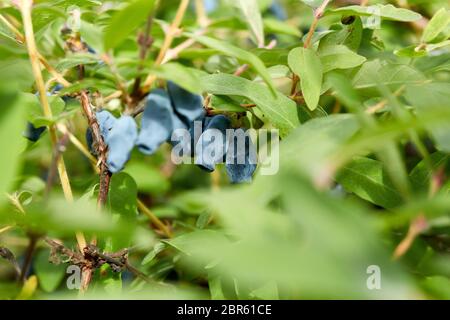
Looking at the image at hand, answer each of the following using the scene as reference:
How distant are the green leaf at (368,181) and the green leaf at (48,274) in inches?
25.6

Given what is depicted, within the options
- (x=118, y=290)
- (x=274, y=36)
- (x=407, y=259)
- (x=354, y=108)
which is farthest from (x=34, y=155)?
(x=354, y=108)

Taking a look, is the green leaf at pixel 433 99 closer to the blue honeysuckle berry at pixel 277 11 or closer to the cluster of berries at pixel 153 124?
the cluster of berries at pixel 153 124

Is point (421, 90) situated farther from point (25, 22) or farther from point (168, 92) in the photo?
point (25, 22)

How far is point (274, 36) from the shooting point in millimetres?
1812

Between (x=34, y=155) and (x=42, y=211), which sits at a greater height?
(x=34, y=155)

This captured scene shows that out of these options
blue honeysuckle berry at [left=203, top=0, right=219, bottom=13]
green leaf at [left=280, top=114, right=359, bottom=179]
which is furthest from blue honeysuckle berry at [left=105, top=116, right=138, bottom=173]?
blue honeysuckle berry at [left=203, top=0, right=219, bottom=13]

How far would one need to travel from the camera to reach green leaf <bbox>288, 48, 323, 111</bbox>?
37.0 inches

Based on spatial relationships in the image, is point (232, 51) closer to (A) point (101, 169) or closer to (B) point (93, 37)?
(B) point (93, 37)

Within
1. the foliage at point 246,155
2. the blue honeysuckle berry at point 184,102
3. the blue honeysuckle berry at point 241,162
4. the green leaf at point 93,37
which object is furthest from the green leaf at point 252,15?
the green leaf at point 93,37

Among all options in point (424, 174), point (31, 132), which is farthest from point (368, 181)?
point (31, 132)

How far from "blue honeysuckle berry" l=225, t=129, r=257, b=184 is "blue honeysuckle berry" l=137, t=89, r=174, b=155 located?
174mm

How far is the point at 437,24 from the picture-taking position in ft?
3.51

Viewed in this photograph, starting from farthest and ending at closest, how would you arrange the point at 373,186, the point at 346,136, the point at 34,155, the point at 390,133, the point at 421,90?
the point at 34,155, the point at 373,186, the point at 421,90, the point at 346,136, the point at 390,133

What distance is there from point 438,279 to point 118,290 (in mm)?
486
